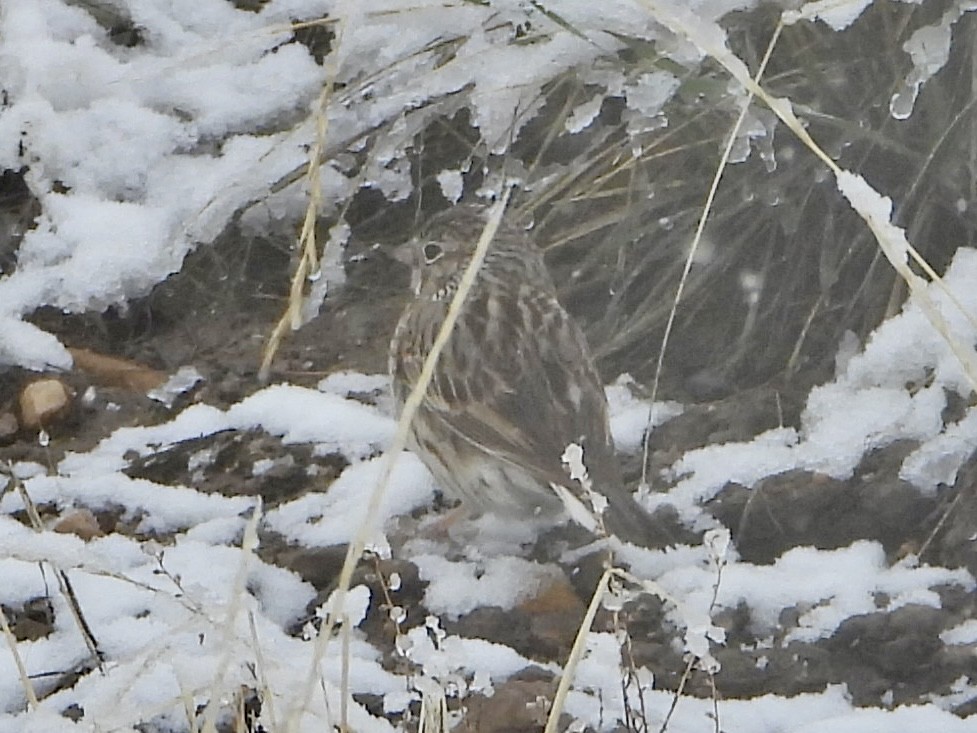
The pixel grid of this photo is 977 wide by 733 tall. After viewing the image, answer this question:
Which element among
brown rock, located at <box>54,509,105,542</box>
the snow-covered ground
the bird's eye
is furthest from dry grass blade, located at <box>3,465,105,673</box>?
the bird's eye

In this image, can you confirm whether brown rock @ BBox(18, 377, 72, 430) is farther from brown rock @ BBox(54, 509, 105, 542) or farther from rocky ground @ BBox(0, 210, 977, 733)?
brown rock @ BBox(54, 509, 105, 542)

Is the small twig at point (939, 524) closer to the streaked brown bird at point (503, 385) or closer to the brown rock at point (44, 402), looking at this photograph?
the streaked brown bird at point (503, 385)

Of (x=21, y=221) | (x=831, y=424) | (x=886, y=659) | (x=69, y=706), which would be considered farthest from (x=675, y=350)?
(x=21, y=221)

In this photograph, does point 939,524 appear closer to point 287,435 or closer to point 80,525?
point 287,435

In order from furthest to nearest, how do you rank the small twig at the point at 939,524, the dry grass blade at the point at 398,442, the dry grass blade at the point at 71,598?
the small twig at the point at 939,524
the dry grass blade at the point at 71,598
the dry grass blade at the point at 398,442

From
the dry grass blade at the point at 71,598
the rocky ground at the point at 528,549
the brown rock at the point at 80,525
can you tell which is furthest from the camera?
the brown rock at the point at 80,525

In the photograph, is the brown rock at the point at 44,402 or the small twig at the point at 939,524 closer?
the small twig at the point at 939,524

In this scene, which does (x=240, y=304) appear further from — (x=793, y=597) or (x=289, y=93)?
(x=793, y=597)

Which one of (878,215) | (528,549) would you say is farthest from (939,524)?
(878,215)

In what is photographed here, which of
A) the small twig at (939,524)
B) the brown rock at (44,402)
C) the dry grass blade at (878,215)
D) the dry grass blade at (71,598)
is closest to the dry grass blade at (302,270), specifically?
the brown rock at (44,402)

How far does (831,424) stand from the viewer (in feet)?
5.31

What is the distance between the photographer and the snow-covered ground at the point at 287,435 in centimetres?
127

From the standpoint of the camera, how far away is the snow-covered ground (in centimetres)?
127

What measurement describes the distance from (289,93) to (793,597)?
1.00 m
